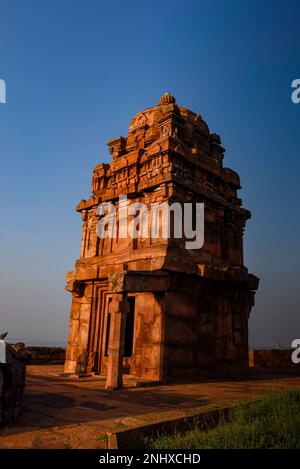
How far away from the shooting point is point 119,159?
13109 millimetres

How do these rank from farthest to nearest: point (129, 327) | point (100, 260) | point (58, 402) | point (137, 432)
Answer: point (129, 327) < point (100, 260) < point (58, 402) < point (137, 432)

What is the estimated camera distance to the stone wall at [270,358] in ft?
59.4

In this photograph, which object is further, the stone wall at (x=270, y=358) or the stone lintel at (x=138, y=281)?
the stone wall at (x=270, y=358)

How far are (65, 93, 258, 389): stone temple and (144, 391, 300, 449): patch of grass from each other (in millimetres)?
3569

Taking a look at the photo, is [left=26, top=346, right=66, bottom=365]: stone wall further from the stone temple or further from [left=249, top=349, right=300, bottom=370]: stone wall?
[left=249, top=349, right=300, bottom=370]: stone wall

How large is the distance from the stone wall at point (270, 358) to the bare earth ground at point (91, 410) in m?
11.1

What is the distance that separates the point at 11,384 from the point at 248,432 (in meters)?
2.89

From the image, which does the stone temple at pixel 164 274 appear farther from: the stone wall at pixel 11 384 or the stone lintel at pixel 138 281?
the stone wall at pixel 11 384

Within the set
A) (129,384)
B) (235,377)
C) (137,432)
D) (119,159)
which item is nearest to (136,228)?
(119,159)

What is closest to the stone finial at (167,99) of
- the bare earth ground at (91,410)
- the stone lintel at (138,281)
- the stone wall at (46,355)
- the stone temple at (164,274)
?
the stone temple at (164,274)

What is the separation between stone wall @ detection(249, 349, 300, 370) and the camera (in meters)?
18.1

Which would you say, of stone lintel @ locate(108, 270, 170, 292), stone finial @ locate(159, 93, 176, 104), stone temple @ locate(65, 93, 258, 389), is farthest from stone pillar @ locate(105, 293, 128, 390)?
stone finial @ locate(159, 93, 176, 104)
